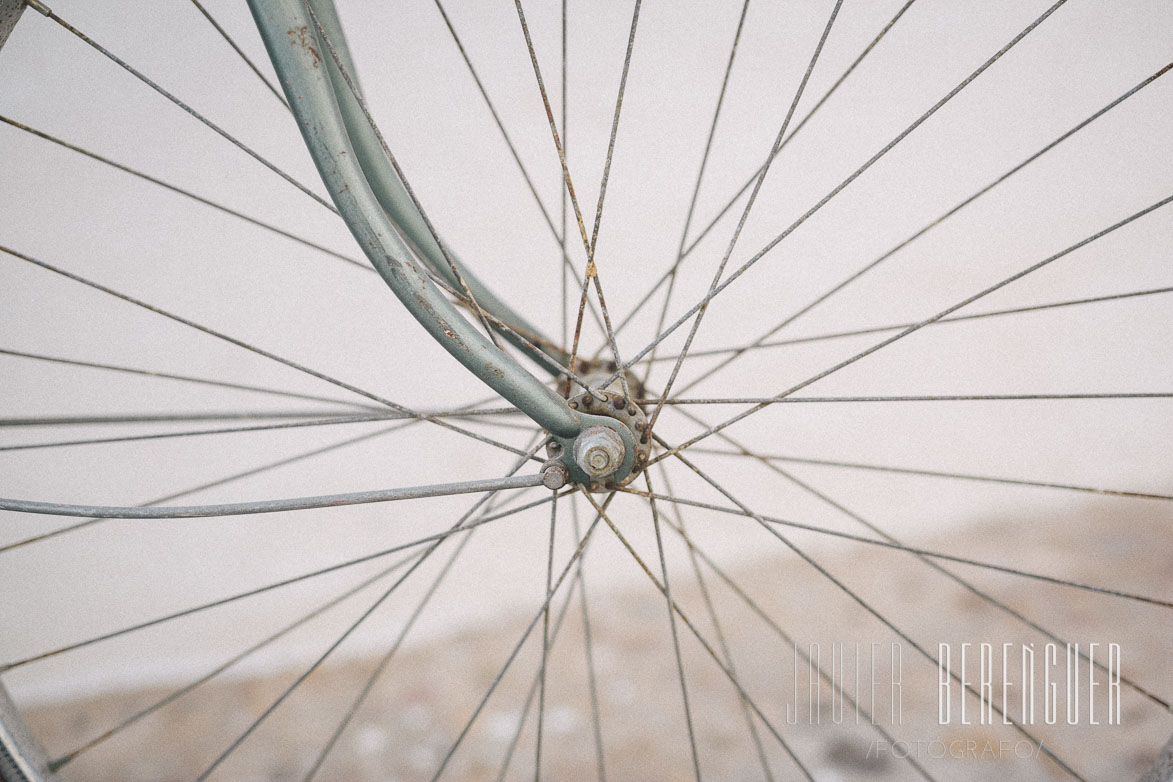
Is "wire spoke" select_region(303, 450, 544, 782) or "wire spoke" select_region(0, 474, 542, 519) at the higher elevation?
"wire spoke" select_region(0, 474, 542, 519)

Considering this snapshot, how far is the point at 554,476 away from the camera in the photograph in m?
0.61

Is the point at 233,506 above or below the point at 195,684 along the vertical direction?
above

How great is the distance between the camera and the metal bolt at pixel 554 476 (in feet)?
2.00

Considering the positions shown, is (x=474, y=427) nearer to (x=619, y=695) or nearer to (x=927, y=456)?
(x=619, y=695)

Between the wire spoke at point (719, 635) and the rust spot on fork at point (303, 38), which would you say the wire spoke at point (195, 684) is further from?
the rust spot on fork at point (303, 38)

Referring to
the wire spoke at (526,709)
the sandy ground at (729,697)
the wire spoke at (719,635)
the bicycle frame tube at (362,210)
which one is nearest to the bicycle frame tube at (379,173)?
the bicycle frame tube at (362,210)

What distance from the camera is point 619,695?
1.32 meters

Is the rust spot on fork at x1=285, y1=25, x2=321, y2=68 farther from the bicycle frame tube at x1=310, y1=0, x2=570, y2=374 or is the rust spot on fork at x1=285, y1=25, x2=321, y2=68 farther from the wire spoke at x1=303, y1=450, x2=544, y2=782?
the wire spoke at x1=303, y1=450, x2=544, y2=782

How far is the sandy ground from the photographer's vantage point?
3.87ft

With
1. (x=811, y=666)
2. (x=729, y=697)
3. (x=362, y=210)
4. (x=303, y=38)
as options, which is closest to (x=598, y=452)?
(x=362, y=210)

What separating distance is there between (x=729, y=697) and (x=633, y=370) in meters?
0.68

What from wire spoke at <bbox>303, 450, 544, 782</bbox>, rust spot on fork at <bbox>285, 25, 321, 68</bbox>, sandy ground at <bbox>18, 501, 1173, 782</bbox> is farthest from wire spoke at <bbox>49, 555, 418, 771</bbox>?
rust spot on fork at <bbox>285, 25, 321, 68</bbox>

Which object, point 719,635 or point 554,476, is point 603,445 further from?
point 719,635

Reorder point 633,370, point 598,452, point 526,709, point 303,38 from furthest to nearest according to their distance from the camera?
point 633,370 < point 526,709 < point 598,452 < point 303,38
